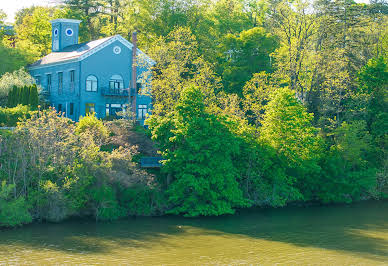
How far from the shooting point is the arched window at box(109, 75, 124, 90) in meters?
50.1

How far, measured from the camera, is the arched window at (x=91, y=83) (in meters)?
49.0

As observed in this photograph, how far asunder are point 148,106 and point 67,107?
27.1 ft

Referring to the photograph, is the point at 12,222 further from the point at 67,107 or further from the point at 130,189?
the point at 67,107

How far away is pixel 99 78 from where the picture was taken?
49.4m

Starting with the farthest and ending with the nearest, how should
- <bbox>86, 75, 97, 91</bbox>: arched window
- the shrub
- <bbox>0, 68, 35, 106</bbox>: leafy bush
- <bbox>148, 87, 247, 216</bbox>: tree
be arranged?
<bbox>86, 75, 97, 91</bbox>: arched window → <bbox>0, 68, 35, 106</bbox>: leafy bush → <bbox>148, 87, 247, 216</bbox>: tree → the shrub

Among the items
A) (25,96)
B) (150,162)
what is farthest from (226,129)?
(25,96)

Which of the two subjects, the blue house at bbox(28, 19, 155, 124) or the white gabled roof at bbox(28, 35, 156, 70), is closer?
the white gabled roof at bbox(28, 35, 156, 70)

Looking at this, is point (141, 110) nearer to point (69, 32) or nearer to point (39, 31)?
point (69, 32)

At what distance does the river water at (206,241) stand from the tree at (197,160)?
50.8 inches

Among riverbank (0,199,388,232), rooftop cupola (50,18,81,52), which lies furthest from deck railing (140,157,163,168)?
rooftop cupola (50,18,81,52)

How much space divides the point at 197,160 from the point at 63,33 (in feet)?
93.3

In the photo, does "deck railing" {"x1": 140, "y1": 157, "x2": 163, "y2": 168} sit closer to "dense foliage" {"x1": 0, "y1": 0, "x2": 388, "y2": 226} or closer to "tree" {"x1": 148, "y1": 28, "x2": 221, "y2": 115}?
"dense foliage" {"x1": 0, "y1": 0, "x2": 388, "y2": 226}

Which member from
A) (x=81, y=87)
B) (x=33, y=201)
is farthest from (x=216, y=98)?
(x=33, y=201)

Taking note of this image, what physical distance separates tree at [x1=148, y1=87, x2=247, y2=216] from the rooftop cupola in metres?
24.4
